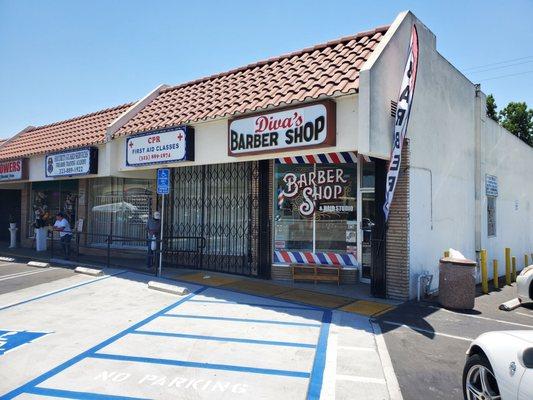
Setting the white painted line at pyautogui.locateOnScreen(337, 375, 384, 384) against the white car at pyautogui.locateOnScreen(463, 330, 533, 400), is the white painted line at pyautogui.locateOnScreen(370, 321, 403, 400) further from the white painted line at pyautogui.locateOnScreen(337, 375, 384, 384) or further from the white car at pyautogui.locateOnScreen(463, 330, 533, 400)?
the white car at pyautogui.locateOnScreen(463, 330, 533, 400)

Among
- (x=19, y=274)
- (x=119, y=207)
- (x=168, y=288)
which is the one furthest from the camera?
(x=119, y=207)

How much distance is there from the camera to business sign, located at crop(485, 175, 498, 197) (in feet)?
48.2

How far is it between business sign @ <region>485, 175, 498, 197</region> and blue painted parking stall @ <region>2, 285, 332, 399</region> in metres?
9.82

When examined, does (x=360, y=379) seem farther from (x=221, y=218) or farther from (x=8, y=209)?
(x=8, y=209)

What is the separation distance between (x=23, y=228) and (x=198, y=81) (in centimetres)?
1249

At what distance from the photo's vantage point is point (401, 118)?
8531 mm

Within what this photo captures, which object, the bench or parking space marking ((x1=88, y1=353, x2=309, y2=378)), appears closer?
parking space marking ((x1=88, y1=353, x2=309, y2=378))

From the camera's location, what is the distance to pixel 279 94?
31.2 ft

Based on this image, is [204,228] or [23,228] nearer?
[204,228]

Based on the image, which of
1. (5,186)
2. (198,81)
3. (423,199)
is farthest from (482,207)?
(5,186)

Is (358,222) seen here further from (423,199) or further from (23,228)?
(23,228)

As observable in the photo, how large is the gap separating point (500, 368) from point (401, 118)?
235 inches

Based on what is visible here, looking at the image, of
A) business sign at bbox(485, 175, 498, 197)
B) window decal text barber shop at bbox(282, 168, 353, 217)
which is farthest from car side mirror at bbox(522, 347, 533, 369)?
business sign at bbox(485, 175, 498, 197)

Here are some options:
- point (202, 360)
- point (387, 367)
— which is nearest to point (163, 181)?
point (202, 360)
